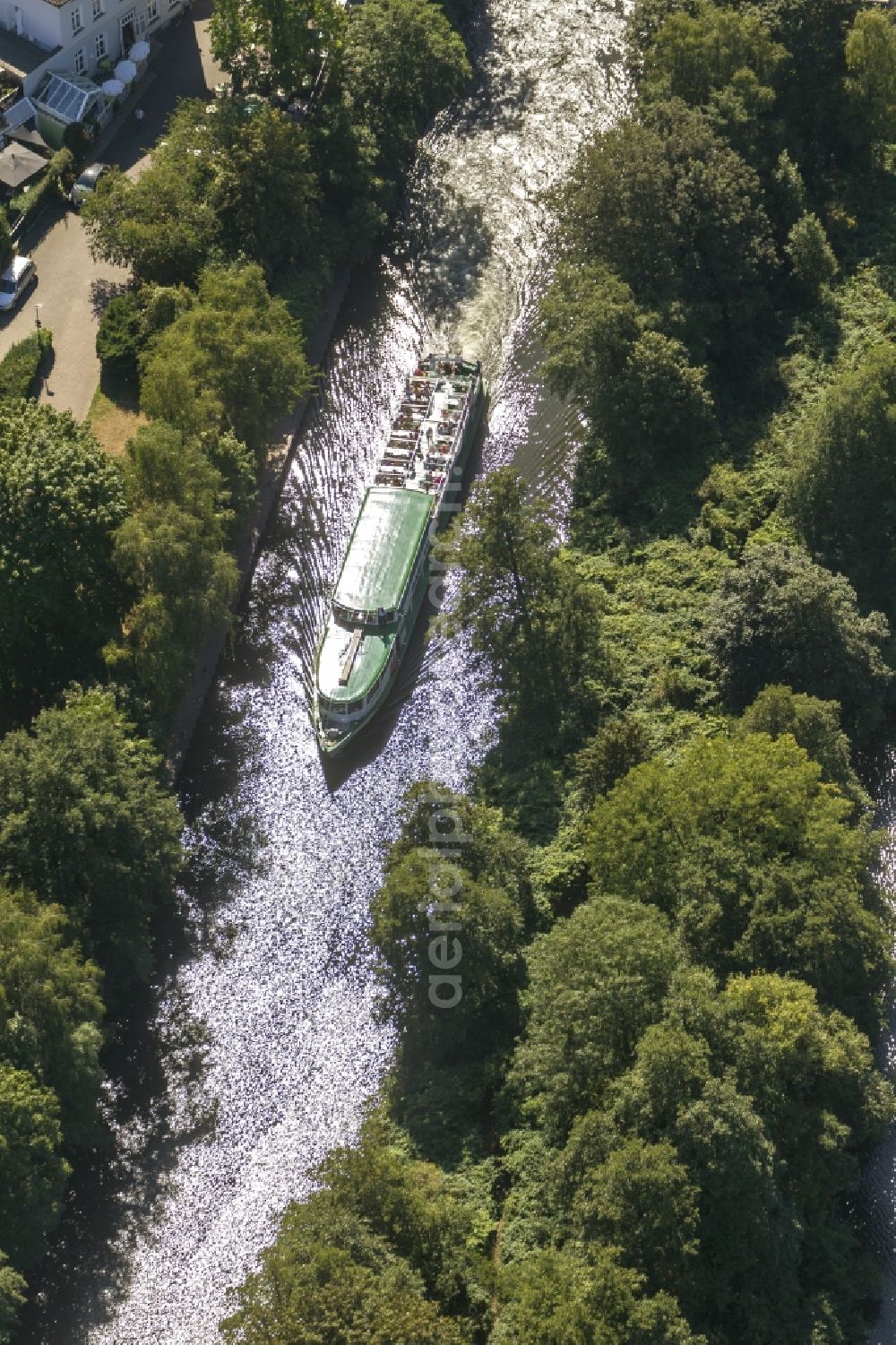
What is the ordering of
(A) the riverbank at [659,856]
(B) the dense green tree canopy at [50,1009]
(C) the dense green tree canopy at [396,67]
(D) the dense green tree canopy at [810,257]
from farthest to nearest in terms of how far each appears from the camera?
(C) the dense green tree canopy at [396,67] → (D) the dense green tree canopy at [810,257] → (B) the dense green tree canopy at [50,1009] → (A) the riverbank at [659,856]

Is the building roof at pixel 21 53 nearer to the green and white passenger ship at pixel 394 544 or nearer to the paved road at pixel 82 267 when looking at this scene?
the paved road at pixel 82 267

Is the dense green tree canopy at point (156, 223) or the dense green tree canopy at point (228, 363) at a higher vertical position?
the dense green tree canopy at point (156, 223)

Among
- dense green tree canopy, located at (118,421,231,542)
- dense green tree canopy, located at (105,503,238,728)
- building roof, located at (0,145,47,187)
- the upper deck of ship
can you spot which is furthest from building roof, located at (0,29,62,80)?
dense green tree canopy, located at (105,503,238,728)

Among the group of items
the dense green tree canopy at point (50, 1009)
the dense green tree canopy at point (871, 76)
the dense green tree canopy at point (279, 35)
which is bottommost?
the dense green tree canopy at point (50, 1009)

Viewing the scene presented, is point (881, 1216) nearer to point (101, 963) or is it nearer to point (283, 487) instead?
point (101, 963)

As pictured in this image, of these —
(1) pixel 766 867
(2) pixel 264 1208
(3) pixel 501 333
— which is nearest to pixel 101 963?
(2) pixel 264 1208

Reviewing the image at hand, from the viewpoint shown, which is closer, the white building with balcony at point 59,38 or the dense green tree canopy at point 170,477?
the dense green tree canopy at point 170,477

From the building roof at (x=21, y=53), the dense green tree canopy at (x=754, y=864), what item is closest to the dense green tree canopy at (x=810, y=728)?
the dense green tree canopy at (x=754, y=864)
